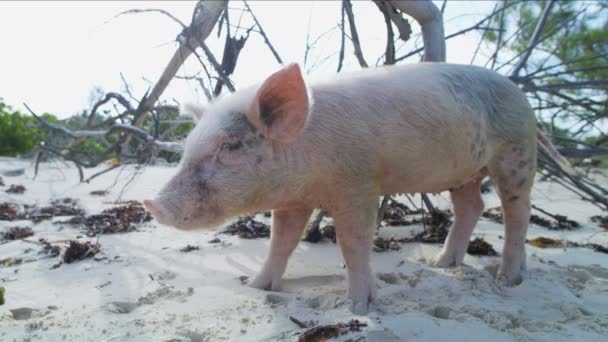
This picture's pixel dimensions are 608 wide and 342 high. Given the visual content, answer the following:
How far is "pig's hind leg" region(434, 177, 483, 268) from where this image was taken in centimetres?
329

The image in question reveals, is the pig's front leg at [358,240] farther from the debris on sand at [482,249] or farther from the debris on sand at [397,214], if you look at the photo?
the debris on sand at [397,214]

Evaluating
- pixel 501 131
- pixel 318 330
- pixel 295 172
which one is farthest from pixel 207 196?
pixel 501 131

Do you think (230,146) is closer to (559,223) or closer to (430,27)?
(430,27)

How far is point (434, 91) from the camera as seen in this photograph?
8.77ft

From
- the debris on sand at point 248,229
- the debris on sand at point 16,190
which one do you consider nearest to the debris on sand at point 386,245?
the debris on sand at point 248,229

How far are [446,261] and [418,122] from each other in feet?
4.00

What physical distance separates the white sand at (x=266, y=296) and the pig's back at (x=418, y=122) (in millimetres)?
686

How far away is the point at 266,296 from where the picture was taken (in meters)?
2.45

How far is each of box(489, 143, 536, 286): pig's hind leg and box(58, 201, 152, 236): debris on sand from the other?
3.08m

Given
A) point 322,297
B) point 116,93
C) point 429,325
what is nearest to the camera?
point 429,325

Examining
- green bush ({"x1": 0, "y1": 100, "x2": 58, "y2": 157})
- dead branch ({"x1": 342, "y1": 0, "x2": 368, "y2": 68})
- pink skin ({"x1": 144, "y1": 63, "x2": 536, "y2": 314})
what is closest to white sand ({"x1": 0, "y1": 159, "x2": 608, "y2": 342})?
pink skin ({"x1": 144, "y1": 63, "x2": 536, "y2": 314})

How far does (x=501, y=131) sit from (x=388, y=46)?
4.27ft

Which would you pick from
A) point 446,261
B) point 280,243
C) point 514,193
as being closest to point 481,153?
point 514,193

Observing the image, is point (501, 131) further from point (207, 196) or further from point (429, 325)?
point (207, 196)
